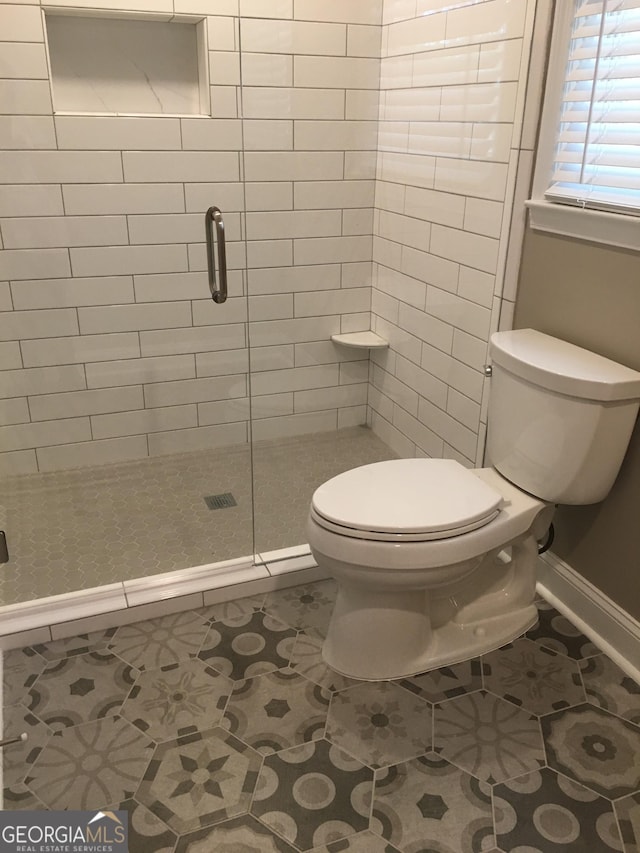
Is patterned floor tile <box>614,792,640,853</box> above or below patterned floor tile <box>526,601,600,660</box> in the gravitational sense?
below

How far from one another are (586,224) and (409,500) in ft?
2.75

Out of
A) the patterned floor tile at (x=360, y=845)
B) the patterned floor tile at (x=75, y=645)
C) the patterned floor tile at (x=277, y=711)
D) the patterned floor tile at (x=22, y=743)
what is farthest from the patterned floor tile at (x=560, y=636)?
the patterned floor tile at (x=22, y=743)

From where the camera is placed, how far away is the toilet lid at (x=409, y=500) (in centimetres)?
165

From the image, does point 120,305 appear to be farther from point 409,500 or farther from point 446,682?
point 446,682

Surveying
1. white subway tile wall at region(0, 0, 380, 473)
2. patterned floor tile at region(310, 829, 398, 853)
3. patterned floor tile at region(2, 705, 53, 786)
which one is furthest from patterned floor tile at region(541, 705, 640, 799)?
white subway tile wall at region(0, 0, 380, 473)

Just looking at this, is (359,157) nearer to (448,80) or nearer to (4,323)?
(448,80)

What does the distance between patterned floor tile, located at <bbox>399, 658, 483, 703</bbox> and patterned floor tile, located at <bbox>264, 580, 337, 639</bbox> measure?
304 millimetres

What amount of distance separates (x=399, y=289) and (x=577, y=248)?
0.98 meters

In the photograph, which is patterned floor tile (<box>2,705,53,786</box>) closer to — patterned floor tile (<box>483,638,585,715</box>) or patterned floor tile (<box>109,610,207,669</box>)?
patterned floor tile (<box>109,610,207,669</box>)

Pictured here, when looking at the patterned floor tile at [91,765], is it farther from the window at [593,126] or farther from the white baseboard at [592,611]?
the window at [593,126]

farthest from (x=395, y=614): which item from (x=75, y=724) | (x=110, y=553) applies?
(x=110, y=553)

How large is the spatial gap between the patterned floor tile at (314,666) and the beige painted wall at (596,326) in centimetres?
76

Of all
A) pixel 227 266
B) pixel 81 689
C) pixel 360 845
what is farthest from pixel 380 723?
pixel 227 266

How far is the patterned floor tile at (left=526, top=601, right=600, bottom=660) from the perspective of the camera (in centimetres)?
194
